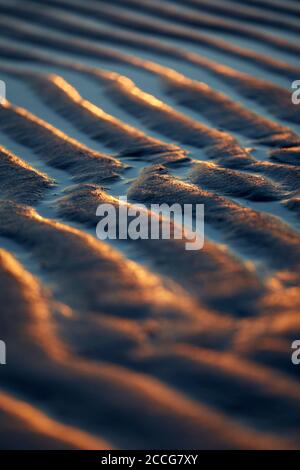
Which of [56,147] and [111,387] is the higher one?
[56,147]

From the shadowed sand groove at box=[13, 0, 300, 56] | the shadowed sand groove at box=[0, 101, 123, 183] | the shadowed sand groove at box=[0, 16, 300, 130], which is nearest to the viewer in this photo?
the shadowed sand groove at box=[0, 101, 123, 183]

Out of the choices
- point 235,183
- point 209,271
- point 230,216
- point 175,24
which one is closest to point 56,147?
point 235,183

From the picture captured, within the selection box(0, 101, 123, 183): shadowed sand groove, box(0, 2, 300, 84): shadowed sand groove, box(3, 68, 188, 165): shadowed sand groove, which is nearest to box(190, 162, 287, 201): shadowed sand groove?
box(3, 68, 188, 165): shadowed sand groove

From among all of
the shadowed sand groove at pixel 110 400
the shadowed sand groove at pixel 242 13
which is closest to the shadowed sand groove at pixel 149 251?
the shadowed sand groove at pixel 110 400

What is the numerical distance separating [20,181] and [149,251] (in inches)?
25.0

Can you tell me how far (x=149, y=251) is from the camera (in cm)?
167

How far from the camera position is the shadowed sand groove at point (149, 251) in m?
1.19

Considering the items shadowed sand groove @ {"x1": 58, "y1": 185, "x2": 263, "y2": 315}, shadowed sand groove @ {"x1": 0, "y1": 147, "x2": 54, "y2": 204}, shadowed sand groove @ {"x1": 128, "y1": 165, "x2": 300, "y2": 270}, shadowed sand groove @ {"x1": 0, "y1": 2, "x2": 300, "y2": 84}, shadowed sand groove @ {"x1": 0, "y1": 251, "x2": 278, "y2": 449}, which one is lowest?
shadowed sand groove @ {"x1": 0, "y1": 251, "x2": 278, "y2": 449}

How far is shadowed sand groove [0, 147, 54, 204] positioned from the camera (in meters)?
1.98

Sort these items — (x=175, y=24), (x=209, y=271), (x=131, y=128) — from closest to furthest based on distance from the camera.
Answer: (x=209, y=271) < (x=131, y=128) < (x=175, y=24)

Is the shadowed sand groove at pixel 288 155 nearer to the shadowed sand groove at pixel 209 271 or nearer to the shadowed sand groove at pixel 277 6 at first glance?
the shadowed sand groove at pixel 209 271

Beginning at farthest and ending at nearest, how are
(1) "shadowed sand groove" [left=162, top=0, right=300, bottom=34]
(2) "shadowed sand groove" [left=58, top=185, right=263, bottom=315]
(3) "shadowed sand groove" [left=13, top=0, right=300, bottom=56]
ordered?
(1) "shadowed sand groove" [left=162, top=0, right=300, bottom=34]
(3) "shadowed sand groove" [left=13, top=0, right=300, bottom=56]
(2) "shadowed sand groove" [left=58, top=185, right=263, bottom=315]

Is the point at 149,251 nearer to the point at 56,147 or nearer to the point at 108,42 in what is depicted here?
the point at 56,147

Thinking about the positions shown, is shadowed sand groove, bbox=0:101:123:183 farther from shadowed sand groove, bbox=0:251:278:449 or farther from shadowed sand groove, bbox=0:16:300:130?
shadowed sand groove, bbox=0:251:278:449
